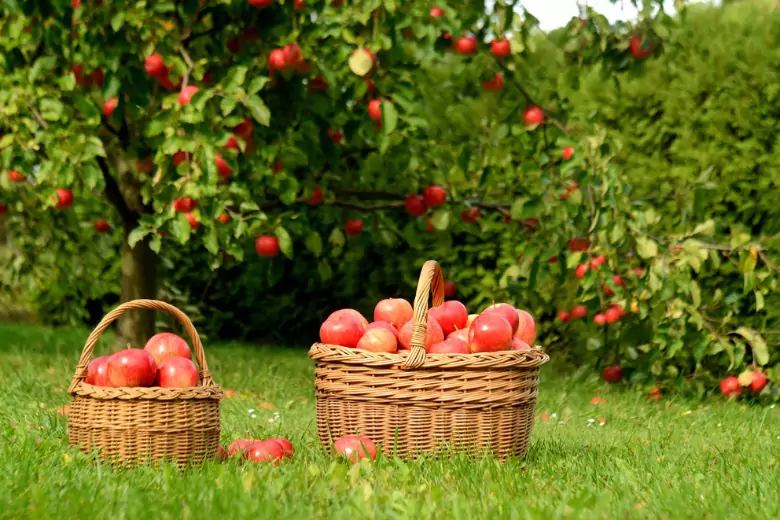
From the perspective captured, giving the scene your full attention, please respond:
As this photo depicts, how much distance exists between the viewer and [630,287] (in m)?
4.53

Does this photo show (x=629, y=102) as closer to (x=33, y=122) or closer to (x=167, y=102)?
(x=167, y=102)

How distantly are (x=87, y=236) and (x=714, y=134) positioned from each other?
3.72 metres

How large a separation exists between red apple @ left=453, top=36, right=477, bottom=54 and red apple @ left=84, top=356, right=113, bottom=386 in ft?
7.76

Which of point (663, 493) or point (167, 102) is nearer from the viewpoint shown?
point (663, 493)

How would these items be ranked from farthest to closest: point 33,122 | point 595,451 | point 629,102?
point 629,102 → point 33,122 → point 595,451

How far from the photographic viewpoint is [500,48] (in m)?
4.27

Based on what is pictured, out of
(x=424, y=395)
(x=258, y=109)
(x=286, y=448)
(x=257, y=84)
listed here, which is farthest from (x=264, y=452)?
(x=257, y=84)

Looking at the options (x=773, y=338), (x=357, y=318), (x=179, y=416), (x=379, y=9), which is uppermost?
(x=379, y=9)

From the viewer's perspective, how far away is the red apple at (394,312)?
9.28 ft

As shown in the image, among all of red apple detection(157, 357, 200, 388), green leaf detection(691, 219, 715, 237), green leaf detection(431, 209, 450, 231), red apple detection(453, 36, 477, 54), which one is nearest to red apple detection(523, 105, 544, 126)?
red apple detection(453, 36, 477, 54)

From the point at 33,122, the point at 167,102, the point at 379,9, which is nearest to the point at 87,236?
the point at 33,122

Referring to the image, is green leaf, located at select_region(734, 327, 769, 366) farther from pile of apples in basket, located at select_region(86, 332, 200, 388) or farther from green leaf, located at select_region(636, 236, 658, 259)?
pile of apples in basket, located at select_region(86, 332, 200, 388)

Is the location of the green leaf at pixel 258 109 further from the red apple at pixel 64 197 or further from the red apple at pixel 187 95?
the red apple at pixel 64 197

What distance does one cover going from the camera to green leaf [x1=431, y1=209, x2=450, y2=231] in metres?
4.53
